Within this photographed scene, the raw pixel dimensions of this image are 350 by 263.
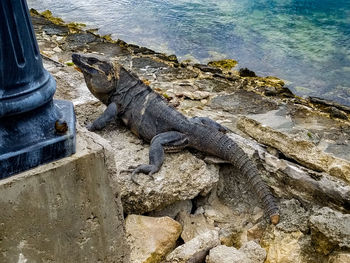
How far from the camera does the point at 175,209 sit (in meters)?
3.68

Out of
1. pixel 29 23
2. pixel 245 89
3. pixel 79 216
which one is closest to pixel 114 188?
pixel 79 216

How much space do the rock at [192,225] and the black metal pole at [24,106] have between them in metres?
1.75

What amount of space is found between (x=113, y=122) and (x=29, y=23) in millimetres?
2797

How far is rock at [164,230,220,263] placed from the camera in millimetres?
2982

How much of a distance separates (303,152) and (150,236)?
173cm

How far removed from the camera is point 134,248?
10.1 feet

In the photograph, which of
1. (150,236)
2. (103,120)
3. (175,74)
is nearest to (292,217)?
(150,236)

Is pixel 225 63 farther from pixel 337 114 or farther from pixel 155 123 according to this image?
pixel 155 123

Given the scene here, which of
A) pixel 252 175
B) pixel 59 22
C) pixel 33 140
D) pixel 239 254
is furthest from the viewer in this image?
pixel 59 22

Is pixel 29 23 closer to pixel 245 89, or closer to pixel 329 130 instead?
pixel 329 130

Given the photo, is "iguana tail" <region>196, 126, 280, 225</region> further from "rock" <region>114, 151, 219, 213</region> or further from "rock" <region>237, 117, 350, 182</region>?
"rock" <region>237, 117, 350, 182</region>

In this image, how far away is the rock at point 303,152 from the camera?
377 cm

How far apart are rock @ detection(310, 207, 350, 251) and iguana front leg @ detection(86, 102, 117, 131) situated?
2.21 meters

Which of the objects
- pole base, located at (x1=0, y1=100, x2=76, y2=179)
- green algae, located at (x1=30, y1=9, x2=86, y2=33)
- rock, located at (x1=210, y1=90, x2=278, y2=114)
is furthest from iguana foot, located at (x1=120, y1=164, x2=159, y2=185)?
green algae, located at (x1=30, y1=9, x2=86, y2=33)
